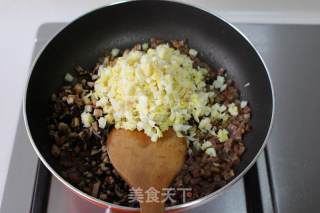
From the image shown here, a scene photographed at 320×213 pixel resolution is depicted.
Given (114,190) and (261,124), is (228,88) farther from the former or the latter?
(114,190)

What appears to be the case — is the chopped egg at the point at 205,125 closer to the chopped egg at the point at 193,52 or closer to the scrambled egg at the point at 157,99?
the scrambled egg at the point at 157,99

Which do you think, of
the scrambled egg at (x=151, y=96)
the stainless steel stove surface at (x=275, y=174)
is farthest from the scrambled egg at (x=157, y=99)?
the stainless steel stove surface at (x=275, y=174)

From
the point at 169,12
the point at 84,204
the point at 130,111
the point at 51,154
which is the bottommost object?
the point at 84,204

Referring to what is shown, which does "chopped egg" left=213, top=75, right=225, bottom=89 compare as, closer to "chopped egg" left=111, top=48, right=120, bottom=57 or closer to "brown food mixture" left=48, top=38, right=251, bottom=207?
"brown food mixture" left=48, top=38, right=251, bottom=207

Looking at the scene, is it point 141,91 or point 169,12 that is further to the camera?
point 169,12

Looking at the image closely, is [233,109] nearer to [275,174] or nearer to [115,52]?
[275,174]

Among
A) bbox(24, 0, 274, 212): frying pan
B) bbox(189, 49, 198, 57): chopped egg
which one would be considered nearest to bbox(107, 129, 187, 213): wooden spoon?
bbox(24, 0, 274, 212): frying pan

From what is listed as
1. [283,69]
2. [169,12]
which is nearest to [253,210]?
[283,69]

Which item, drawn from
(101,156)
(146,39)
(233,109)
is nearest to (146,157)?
(101,156)
